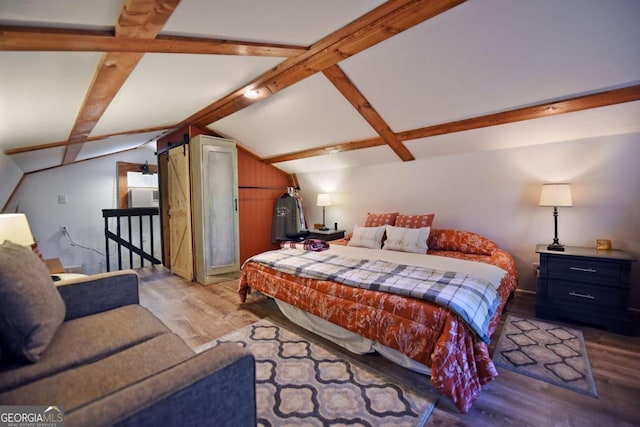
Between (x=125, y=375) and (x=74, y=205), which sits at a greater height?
(x=74, y=205)

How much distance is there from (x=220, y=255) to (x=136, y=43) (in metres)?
2.99

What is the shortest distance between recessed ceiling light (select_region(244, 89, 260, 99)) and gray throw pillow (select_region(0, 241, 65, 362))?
2294 millimetres

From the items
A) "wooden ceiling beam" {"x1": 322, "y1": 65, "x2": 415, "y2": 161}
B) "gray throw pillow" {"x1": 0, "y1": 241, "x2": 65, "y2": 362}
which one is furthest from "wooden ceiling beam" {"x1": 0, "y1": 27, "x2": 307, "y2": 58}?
"gray throw pillow" {"x1": 0, "y1": 241, "x2": 65, "y2": 362}

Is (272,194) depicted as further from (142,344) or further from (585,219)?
(585,219)

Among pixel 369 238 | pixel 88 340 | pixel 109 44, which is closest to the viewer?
pixel 88 340

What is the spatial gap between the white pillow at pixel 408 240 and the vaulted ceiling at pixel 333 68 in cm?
116

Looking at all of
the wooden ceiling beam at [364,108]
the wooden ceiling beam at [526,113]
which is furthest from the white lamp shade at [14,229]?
the wooden ceiling beam at [526,113]

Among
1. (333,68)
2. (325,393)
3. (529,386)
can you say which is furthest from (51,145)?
(529,386)

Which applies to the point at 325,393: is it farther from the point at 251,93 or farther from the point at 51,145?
the point at 51,145

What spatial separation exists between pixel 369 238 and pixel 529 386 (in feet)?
7.09

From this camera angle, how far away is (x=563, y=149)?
9.68ft

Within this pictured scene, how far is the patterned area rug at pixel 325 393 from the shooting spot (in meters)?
1.51

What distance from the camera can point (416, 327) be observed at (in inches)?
68.7

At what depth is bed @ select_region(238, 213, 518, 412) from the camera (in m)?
1.59
